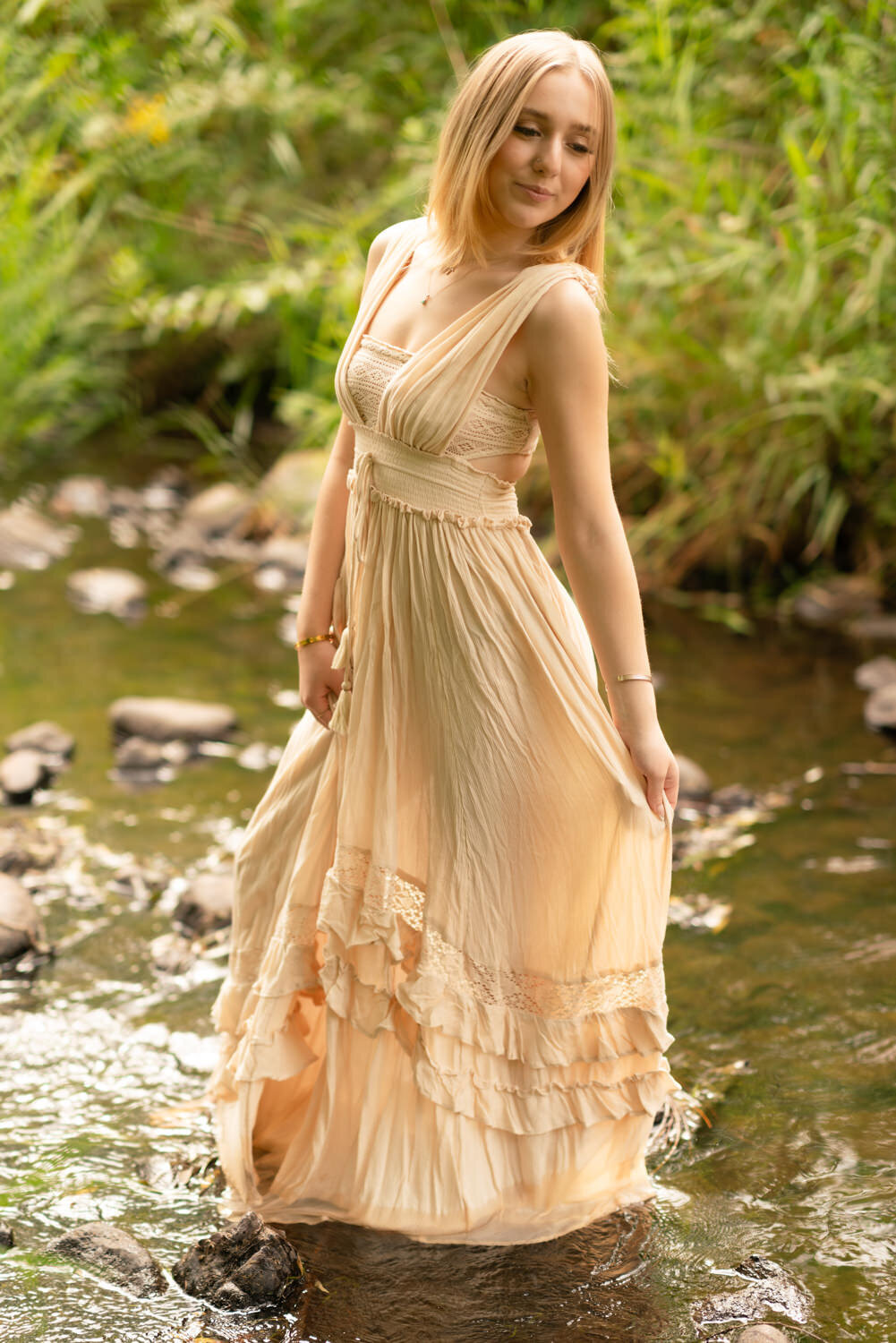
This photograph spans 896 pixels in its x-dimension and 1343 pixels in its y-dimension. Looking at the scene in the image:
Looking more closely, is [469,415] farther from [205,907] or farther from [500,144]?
[205,907]

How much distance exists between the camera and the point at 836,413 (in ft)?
16.4

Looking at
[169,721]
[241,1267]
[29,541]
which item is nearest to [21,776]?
[169,721]

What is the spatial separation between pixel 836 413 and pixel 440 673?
3418mm

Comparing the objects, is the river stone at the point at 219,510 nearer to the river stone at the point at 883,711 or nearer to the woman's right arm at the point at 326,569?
the river stone at the point at 883,711

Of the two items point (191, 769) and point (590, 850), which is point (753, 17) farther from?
point (590, 850)

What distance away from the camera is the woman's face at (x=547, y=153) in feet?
6.00

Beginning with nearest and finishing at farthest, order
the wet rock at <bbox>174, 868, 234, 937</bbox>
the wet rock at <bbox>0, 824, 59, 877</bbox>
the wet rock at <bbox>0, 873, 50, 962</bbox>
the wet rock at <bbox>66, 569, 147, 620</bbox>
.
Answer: the wet rock at <bbox>0, 873, 50, 962</bbox> → the wet rock at <bbox>174, 868, 234, 937</bbox> → the wet rock at <bbox>0, 824, 59, 877</bbox> → the wet rock at <bbox>66, 569, 147, 620</bbox>

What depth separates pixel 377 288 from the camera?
2102mm

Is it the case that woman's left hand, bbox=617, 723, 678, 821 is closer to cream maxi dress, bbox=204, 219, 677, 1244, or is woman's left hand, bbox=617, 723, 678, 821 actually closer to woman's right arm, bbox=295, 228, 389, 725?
cream maxi dress, bbox=204, 219, 677, 1244

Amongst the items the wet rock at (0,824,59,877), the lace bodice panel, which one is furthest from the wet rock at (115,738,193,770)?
the lace bodice panel

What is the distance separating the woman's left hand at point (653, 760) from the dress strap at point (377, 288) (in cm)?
60

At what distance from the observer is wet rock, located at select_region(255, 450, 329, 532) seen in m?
6.27

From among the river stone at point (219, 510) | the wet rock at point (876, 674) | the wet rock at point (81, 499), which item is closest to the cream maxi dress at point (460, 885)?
the wet rock at point (876, 674)

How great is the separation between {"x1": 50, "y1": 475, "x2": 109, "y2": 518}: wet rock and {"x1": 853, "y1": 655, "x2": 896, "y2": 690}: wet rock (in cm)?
372
